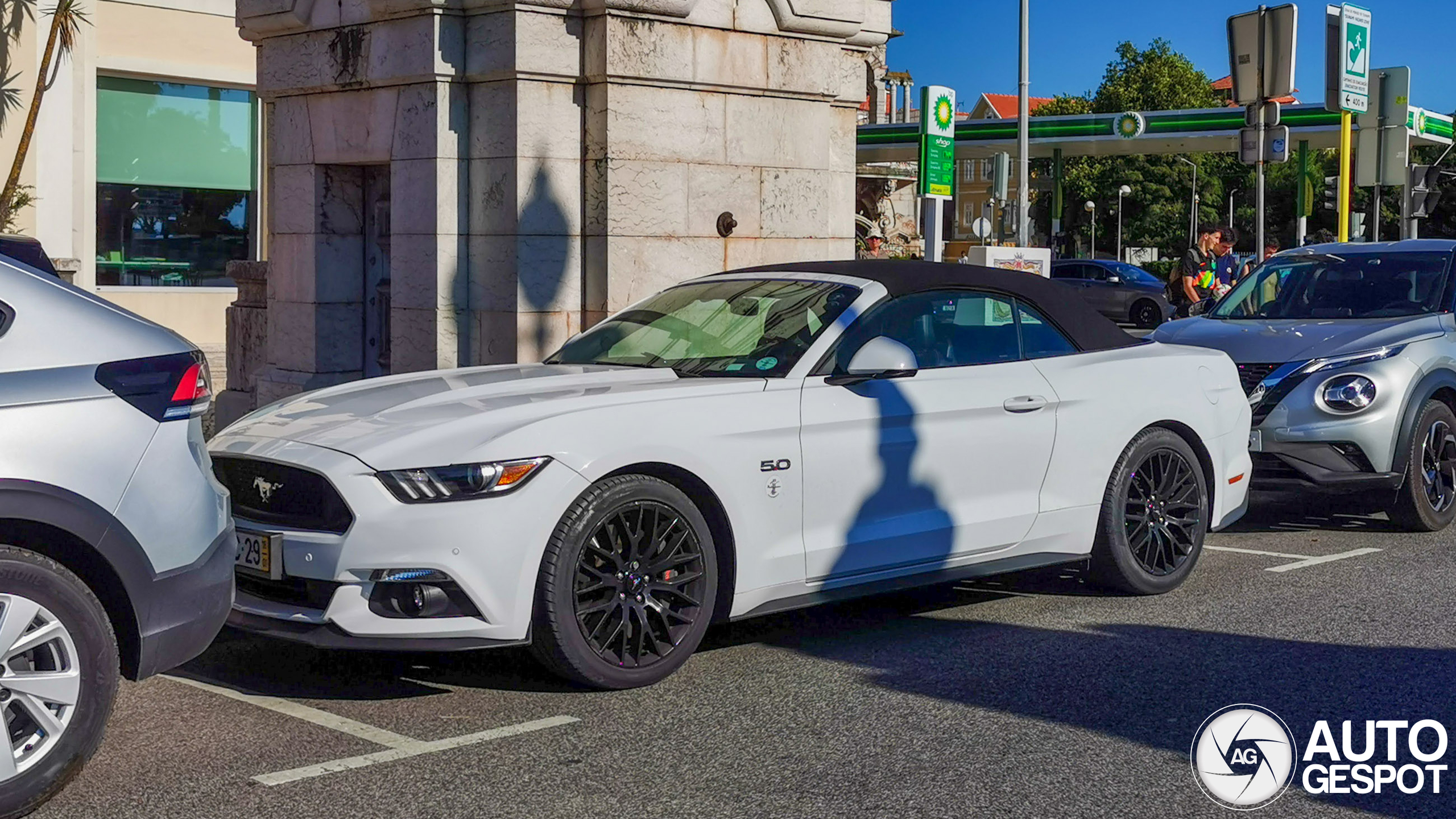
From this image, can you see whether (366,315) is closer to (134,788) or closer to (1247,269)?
(1247,269)

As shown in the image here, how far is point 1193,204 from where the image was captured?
9238 cm

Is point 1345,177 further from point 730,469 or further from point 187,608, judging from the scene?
point 187,608

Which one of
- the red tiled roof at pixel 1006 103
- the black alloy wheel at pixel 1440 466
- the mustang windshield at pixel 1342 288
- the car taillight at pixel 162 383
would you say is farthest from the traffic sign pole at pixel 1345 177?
the red tiled roof at pixel 1006 103

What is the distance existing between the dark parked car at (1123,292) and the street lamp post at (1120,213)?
53025 millimetres

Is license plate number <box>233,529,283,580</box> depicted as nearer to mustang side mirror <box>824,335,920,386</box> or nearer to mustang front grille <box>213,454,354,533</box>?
mustang front grille <box>213,454,354,533</box>

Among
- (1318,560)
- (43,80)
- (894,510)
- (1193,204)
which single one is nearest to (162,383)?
(894,510)

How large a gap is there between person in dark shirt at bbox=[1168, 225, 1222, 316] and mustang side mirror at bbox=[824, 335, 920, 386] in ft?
29.0

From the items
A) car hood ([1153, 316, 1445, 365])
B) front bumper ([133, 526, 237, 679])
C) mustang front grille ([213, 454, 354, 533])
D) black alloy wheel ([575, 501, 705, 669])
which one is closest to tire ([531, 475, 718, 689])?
black alloy wheel ([575, 501, 705, 669])

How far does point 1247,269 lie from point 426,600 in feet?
25.5

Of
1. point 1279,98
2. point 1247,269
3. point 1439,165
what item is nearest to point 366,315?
point 1247,269

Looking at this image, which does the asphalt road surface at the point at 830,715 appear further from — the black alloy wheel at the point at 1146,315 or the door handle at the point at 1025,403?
the black alloy wheel at the point at 1146,315

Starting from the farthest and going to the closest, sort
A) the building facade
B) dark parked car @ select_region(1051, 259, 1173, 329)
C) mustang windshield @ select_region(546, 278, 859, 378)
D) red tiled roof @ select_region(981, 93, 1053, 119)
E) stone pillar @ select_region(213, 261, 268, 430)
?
red tiled roof @ select_region(981, 93, 1053, 119) → dark parked car @ select_region(1051, 259, 1173, 329) → the building facade → stone pillar @ select_region(213, 261, 268, 430) → mustang windshield @ select_region(546, 278, 859, 378)

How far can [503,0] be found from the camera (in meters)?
11.1

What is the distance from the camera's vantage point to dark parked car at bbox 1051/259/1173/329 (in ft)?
127
